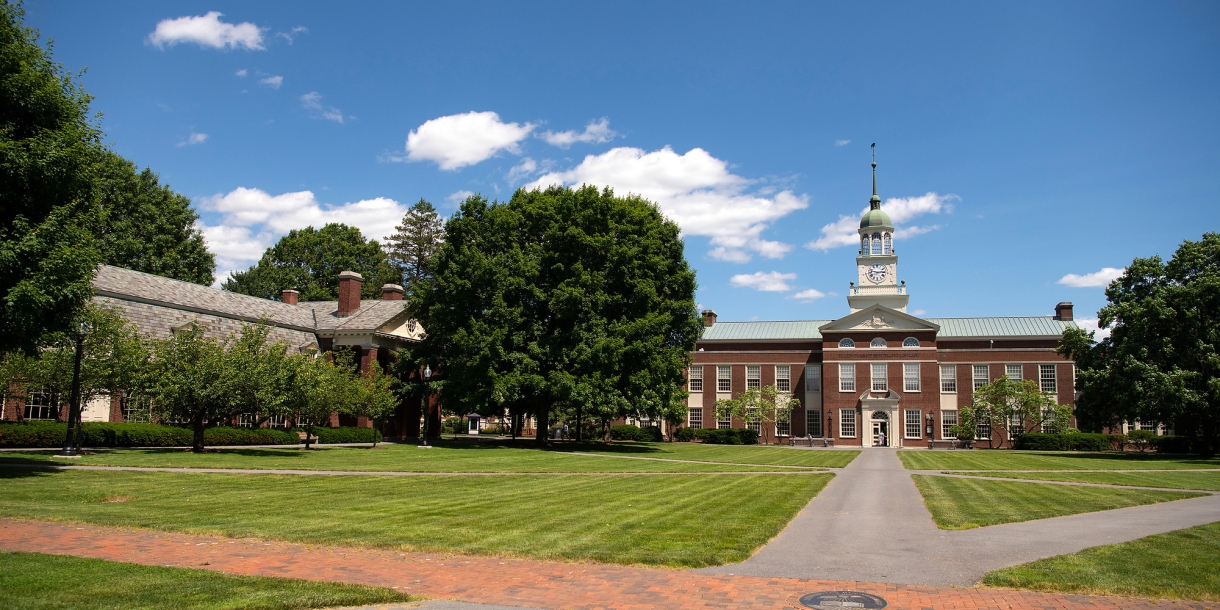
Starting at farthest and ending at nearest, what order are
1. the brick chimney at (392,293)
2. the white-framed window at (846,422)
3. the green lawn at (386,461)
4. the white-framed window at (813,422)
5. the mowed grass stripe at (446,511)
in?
1. the white-framed window at (813,422)
2. the white-framed window at (846,422)
3. the brick chimney at (392,293)
4. the green lawn at (386,461)
5. the mowed grass stripe at (446,511)

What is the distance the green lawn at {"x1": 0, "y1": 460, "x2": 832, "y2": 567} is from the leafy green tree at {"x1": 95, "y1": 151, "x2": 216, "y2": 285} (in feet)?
127

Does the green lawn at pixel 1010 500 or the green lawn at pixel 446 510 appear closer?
the green lawn at pixel 446 510

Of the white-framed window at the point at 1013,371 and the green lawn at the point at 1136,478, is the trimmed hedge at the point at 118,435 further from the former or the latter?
the white-framed window at the point at 1013,371

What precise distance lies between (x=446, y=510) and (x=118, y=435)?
20.5 metres

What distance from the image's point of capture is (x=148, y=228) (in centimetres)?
5309

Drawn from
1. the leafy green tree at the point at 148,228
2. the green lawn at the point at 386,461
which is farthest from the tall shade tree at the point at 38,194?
the leafy green tree at the point at 148,228

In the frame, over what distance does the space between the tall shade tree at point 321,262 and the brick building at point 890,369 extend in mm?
31129

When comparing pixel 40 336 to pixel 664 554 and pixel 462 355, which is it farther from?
pixel 462 355

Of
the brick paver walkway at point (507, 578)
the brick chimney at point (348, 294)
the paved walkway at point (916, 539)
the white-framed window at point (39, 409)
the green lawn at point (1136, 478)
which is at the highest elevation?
the brick chimney at point (348, 294)

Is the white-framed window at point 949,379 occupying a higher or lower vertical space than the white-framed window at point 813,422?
higher

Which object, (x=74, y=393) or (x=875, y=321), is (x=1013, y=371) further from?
(x=74, y=393)

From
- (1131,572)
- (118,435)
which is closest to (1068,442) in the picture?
(1131,572)

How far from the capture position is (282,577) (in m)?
7.93

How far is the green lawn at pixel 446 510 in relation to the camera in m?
10.1
